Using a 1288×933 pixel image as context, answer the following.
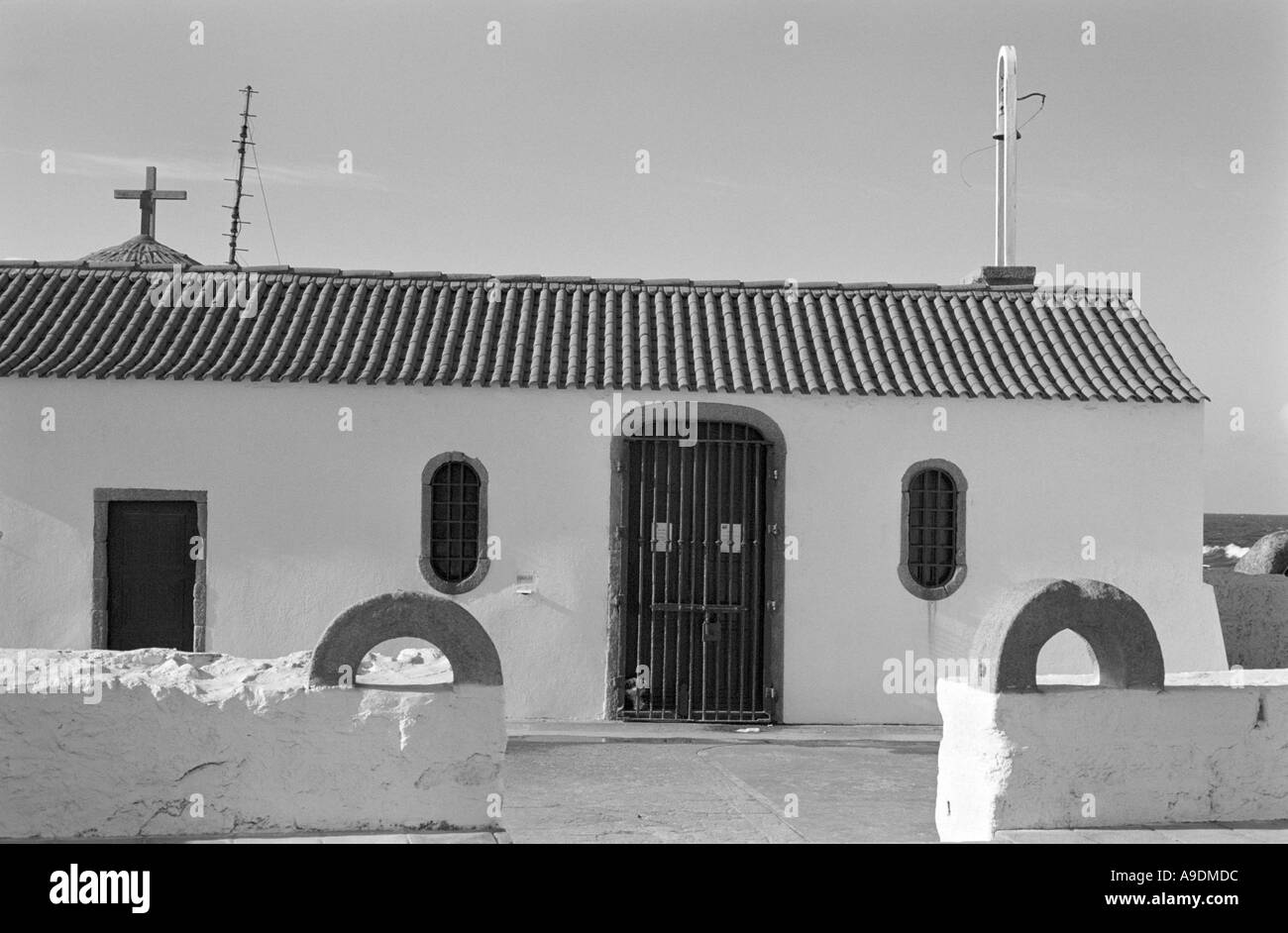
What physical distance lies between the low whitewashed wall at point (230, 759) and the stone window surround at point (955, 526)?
7024 mm

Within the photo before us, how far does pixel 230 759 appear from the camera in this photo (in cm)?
596

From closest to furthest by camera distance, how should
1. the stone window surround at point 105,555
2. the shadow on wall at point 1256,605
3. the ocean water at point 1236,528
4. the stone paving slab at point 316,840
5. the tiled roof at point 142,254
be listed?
the stone paving slab at point 316,840, the stone window surround at point 105,555, the shadow on wall at point 1256,605, the tiled roof at point 142,254, the ocean water at point 1236,528

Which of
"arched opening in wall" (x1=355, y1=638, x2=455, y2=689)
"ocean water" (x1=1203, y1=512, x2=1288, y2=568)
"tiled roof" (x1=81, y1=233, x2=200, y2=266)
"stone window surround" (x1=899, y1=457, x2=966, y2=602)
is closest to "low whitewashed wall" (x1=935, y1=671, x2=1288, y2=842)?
"arched opening in wall" (x1=355, y1=638, x2=455, y2=689)

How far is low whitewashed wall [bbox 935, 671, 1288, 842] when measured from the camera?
20.3ft

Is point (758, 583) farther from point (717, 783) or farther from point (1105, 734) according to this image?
point (1105, 734)

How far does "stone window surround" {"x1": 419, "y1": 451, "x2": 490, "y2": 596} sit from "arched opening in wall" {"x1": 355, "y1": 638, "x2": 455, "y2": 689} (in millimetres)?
4834

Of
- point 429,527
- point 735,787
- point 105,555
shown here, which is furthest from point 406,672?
point 105,555

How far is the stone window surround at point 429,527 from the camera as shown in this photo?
1213 centimetres

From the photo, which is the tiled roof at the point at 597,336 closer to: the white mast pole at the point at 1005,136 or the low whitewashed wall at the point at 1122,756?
the white mast pole at the point at 1005,136

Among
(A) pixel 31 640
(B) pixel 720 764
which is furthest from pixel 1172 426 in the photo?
(A) pixel 31 640

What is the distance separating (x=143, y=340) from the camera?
12539 millimetres

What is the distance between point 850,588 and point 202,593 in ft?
19.4

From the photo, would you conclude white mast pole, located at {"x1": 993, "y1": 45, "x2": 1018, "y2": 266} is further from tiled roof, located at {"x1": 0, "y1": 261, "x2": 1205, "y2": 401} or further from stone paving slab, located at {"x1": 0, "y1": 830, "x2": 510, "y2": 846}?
stone paving slab, located at {"x1": 0, "y1": 830, "x2": 510, "y2": 846}

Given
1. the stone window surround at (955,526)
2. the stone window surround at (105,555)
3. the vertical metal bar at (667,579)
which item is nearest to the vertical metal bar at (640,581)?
the vertical metal bar at (667,579)
